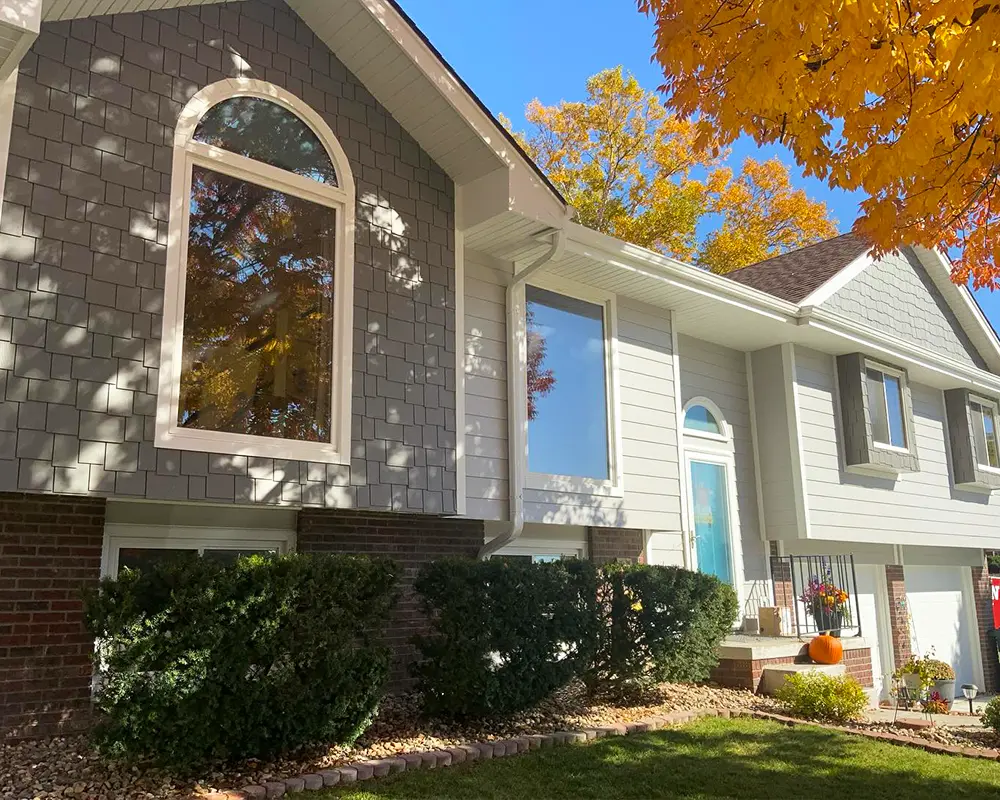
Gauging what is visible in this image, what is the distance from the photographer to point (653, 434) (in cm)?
1050

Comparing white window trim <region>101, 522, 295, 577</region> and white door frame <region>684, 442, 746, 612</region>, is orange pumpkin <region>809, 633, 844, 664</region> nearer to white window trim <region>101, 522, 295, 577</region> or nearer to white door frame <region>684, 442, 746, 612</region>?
white door frame <region>684, 442, 746, 612</region>

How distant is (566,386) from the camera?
9547 millimetres

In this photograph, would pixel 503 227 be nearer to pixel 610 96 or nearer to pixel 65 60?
pixel 65 60

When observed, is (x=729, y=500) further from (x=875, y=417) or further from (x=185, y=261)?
(x=185, y=261)

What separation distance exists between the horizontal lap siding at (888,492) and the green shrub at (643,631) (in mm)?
4424

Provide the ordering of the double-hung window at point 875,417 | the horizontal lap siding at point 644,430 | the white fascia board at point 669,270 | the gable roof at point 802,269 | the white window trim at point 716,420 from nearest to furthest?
the white fascia board at point 669,270 < the horizontal lap siding at point 644,430 < the white window trim at point 716,420 < the double-hung window at point 875,417 < the gable roof at point 802,269

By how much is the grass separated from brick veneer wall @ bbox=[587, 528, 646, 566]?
2828 mm

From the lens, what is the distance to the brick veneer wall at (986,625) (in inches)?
690

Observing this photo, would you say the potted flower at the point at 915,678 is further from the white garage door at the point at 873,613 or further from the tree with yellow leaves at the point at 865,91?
the tree with yellow leaves at the point at 865,91

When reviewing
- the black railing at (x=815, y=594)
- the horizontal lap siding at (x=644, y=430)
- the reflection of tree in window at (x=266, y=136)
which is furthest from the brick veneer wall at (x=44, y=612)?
the black railing at (x=815, y=594)

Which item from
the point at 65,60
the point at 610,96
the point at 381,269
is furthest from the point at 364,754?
the point at 610,96

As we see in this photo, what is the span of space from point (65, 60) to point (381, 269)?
2794mm

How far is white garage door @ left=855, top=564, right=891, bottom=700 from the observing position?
570 inches

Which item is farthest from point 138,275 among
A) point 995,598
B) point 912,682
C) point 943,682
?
point 995,598
